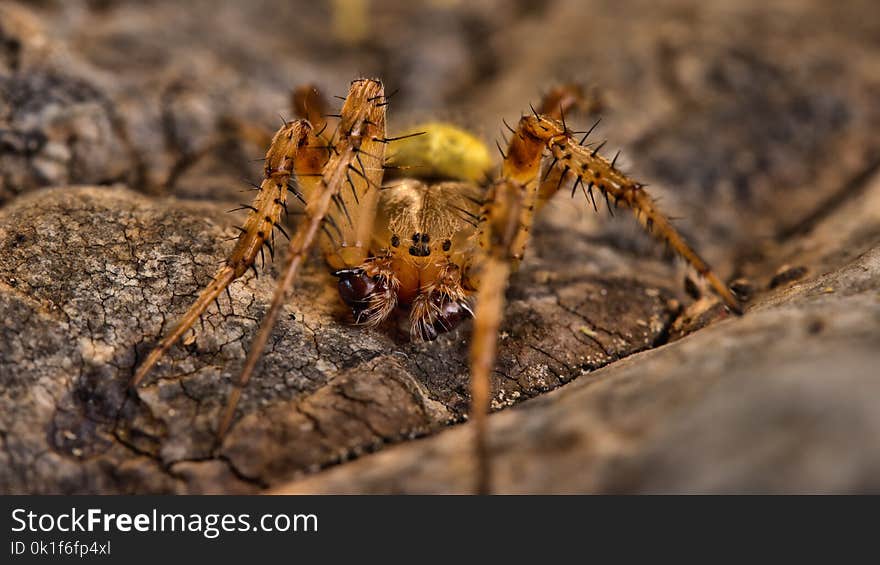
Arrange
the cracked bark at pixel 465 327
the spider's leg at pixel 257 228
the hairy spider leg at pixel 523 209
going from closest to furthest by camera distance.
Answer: the cracked bark at pixel 465 327
the hairy spider leg at pixel 523 209
the spider's leg at pixel 257 228

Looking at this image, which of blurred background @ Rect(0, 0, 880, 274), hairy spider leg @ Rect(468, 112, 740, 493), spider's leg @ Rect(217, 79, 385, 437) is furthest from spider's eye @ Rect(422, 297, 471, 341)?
blurred background @ Rect(0, 0, 880, 274)

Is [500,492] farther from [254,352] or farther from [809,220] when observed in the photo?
[809,220]

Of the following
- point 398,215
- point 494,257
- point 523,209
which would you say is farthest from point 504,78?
point 494,257

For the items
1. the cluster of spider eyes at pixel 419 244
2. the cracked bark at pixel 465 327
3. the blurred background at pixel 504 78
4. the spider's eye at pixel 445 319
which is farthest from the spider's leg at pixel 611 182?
the blurred background at pixel 504 78

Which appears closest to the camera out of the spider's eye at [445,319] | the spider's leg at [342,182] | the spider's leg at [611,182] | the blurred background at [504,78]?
the spider's leg at [342,182]

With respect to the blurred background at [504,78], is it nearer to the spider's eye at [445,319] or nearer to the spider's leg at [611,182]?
the spider's leg at [611,182]

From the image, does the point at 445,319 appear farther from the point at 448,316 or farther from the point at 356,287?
the point at 356,287

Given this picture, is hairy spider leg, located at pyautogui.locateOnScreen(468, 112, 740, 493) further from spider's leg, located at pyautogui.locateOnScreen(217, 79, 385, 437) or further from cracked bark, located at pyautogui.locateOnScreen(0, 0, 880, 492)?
spider's leg, located at pyautogui.locateOnScreen(217, 79, 385, 437)
